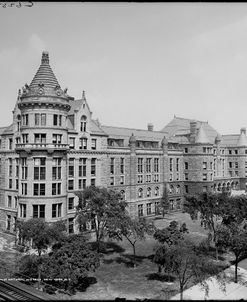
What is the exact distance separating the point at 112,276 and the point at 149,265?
19.3ft

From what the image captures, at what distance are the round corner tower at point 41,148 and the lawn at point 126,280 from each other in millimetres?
12895

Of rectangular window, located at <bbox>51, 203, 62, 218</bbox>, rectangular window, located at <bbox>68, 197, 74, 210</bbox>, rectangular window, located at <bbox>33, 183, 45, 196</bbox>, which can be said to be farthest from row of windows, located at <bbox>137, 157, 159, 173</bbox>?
rectangular window, located at <bbox>33, 183, 45, 196</bbox>

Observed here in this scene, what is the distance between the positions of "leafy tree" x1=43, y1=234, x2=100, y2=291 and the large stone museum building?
65.6 feet

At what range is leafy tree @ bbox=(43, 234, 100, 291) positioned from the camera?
28.1 metres

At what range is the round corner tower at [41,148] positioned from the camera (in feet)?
160

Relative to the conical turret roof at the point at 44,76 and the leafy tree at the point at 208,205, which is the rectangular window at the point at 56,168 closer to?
the conical turret roof at the point at 44,76

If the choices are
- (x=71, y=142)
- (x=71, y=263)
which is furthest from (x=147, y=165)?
(x=71, y=263)

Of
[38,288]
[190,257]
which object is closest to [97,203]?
[38,288]

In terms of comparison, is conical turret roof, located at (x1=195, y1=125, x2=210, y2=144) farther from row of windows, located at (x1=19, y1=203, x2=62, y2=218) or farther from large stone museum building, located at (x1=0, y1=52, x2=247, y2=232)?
row of windows, located at (x1=19, y1=203, x2=62, y2=218)

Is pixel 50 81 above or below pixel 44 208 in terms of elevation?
above

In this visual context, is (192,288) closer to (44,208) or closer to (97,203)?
(97,203)

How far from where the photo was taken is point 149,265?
128ft

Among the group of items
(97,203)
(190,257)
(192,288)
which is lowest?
(192,288)

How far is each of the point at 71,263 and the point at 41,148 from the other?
2359 cm
